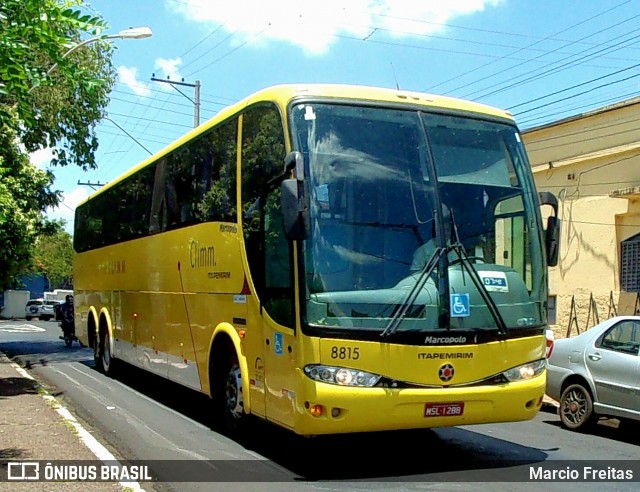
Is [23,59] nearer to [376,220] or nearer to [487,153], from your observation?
[376,220]

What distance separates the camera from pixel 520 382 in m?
7.35

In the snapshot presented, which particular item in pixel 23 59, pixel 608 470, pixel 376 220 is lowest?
pixel 608 470

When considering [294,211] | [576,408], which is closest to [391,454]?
[294,211]

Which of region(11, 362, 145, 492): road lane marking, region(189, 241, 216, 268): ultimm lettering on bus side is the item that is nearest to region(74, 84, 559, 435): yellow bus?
region(189, 241, 216, 268): ultimm lettering on bus side

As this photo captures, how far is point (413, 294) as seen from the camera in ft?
22.6

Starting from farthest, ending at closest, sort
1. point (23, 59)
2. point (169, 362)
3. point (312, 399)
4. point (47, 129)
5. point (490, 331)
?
point (47, 129) < point (169, 362) < point (23, 59) < point (490, 331) < point (312, 399)

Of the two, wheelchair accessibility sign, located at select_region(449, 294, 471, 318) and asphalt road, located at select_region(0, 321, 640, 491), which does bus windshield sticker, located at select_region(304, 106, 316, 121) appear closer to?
wheelchair accessibility sign, located at select_region(449, 294, 471, 318)

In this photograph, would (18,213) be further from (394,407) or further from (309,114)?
(394,407)

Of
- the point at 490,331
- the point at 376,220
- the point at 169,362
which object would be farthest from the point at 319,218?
the point at 169,362

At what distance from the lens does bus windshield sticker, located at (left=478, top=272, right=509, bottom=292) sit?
7215 mm

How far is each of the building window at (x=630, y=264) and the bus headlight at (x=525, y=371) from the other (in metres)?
11.6

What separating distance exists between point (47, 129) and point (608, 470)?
58.7 ft

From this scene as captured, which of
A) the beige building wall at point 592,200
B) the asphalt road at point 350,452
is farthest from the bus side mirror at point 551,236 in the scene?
the beige building wall at point 592,200

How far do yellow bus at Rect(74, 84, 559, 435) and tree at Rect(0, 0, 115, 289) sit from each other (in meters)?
2.09
